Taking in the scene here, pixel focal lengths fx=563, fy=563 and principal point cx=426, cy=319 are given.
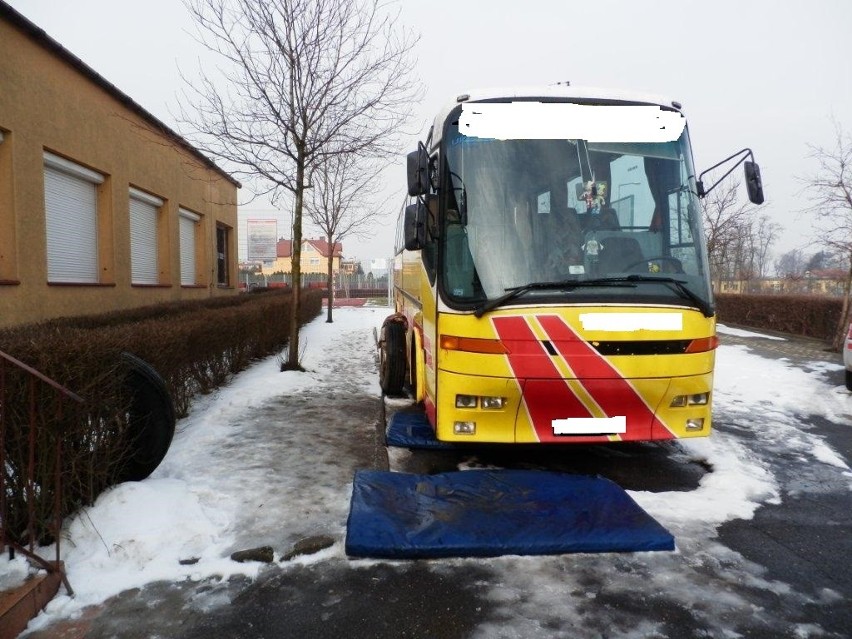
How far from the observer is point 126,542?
3.25 metres

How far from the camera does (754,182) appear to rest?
4801mm

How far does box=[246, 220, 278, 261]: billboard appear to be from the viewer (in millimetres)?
41844

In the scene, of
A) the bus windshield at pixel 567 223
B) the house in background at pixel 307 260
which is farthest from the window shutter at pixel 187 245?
the house in background at pixel 307 260

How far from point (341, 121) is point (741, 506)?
25.3 feet

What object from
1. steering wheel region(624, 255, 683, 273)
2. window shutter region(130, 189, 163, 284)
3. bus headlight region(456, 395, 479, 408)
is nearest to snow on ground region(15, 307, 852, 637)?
bus headlight region(456, 395, 479, 408)

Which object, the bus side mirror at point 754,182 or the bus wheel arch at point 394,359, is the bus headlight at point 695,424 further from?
the bus wheel arch at point 394,359

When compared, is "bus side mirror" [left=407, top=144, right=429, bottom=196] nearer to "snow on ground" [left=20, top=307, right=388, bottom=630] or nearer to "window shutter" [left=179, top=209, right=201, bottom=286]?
"snow on ground" [left=20, top=307, right=388, bottom=630]

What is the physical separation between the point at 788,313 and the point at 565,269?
16671 mm

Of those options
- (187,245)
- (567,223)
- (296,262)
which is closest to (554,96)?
(567,223)

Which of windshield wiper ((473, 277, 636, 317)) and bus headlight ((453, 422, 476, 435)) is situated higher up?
windshield wiper ((473, 277, 636, 317))

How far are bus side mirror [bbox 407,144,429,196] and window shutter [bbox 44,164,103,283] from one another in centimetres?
714

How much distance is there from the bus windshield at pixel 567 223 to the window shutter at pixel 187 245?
13.1 meters

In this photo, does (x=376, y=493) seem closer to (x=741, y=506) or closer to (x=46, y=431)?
(x=46, y=431)

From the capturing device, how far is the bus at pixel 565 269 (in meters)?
4.19
